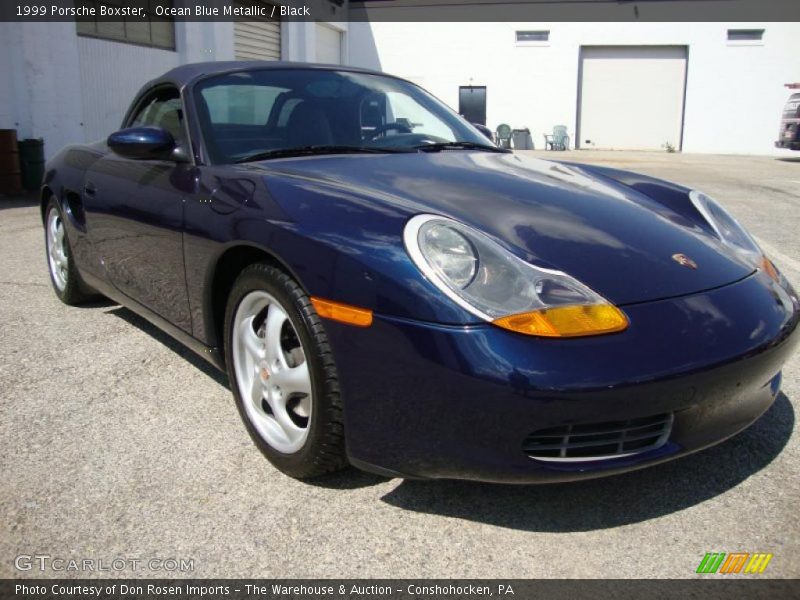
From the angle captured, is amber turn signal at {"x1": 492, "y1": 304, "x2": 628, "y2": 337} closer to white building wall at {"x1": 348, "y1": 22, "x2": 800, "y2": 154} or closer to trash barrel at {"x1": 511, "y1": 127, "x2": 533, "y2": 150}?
trash barrel at {"x1": 511, "y1": 127, "x2": 533, "y2": 150}

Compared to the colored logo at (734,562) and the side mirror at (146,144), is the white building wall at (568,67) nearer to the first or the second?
the side mirror at (146,144)

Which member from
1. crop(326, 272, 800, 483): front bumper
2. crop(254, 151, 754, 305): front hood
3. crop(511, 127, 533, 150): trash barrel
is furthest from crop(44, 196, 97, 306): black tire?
crop(511, 127, 533, 150): trash barrel

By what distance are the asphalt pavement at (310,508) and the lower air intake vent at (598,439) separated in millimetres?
266

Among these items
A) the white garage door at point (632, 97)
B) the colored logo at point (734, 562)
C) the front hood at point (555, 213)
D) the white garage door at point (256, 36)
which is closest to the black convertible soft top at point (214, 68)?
the front hood at point (555, 213)

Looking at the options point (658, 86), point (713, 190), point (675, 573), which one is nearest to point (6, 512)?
point (675, 573)

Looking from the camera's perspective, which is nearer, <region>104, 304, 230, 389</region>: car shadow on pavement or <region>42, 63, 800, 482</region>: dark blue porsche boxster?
<region>42, 63, 800, 482</region>: dark blue porsche boxster

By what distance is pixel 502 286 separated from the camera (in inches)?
70.7

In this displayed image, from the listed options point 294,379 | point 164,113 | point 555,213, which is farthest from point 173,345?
point 555,213

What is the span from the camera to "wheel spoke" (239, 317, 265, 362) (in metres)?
2.29

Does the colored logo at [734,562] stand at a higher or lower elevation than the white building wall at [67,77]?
lower

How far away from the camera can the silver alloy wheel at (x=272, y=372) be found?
2.13 metres

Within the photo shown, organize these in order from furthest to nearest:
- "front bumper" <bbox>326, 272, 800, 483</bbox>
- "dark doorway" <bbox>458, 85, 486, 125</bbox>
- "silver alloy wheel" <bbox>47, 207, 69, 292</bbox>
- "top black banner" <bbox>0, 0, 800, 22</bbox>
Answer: "dark doorway" <bbox>458, 85, 486, 125</bbox>, "top black banner" <bbox>0, 0, 800, 22</bbox>, "silver alloy wheel" <bbox>47, 207, 69, 292</bbox>, "front bumper" <bbox>326, 272, 800, 483</bbox>

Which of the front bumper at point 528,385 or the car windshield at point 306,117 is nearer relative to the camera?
the front bumper at point 528,385

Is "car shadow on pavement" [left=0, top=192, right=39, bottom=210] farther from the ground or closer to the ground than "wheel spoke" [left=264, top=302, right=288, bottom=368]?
closer to the ground
